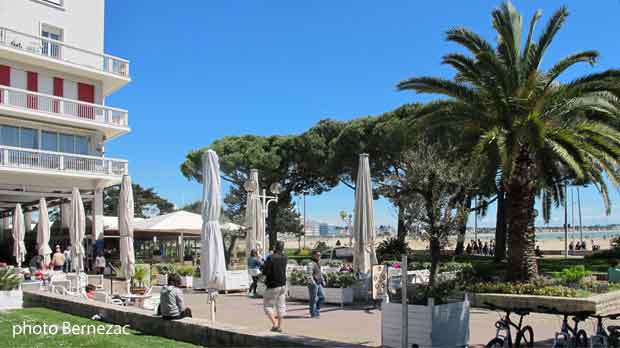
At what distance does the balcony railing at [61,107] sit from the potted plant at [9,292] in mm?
12949

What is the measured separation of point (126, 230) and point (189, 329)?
7.37 metres

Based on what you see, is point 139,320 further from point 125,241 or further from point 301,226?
point 301,226

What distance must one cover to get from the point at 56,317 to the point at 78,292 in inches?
181

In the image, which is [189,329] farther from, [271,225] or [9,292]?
[271,225]

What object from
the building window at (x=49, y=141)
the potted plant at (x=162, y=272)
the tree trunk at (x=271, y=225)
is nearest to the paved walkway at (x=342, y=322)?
the potted plant at (x=162, y=272)

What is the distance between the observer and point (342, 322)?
37.0 feet

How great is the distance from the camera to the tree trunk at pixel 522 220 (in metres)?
14.3

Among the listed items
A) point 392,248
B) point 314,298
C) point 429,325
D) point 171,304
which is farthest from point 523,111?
point 392,248

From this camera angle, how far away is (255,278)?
16469 millimetres

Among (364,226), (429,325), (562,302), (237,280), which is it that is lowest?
(237,280)

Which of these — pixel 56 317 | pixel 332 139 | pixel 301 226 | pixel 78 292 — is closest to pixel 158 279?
pixel 78 292

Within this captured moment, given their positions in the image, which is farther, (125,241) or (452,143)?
(452,143)

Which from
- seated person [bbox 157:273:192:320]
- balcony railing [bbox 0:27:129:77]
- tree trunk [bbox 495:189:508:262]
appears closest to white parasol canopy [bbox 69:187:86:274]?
seated person [bbox 157:273:192:320]

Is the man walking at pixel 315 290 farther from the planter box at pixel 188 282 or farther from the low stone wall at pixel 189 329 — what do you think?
the planter box at pixel 188 282
